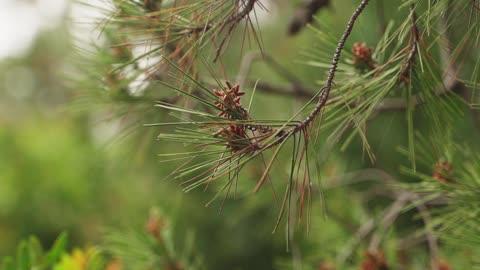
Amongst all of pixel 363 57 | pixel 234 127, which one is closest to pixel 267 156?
pixel 363 57

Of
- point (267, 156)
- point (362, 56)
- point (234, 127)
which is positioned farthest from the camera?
point (267, 156)

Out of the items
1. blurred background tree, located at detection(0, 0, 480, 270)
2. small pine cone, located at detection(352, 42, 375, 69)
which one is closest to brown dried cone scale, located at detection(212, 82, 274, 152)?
blurred background tree, located at detection(0, 0, 480, 270)

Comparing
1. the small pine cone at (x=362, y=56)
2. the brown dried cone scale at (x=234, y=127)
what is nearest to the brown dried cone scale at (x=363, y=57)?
the small pine cone at (x=362, y=56)

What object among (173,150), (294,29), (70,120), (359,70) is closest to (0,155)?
(70,120)

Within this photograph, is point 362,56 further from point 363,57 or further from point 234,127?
point 234,127

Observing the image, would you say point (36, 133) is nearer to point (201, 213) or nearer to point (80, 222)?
point (80, 222)

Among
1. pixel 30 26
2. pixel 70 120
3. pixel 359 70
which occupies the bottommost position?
pixel 359 70

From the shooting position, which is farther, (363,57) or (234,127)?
(363,57)

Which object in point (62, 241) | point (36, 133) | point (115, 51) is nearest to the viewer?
point (62, 241)
